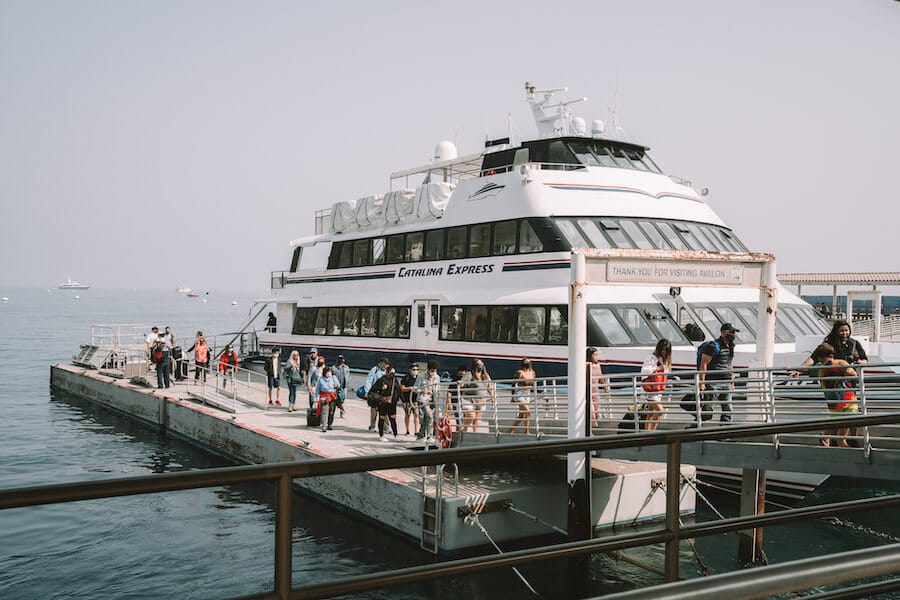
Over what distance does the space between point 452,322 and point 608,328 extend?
190 inches

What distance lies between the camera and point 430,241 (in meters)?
20.4

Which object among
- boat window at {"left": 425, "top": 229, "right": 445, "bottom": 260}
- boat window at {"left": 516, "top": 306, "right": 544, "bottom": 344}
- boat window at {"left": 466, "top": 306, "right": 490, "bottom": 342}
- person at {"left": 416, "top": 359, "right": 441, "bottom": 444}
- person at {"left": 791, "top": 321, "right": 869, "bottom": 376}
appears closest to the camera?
person at {"left": 791, "top": 321, "right": 869, "bottom": 376}

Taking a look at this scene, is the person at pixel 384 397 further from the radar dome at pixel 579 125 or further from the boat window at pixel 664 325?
the radar dome at pixel 579 125

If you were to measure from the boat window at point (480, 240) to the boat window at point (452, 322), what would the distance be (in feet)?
4.73

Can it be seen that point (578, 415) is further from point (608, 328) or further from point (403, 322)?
point (403, 322)

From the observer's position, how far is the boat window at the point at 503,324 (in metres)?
17.3

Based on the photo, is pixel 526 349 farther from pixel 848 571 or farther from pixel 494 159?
pixel 848 571

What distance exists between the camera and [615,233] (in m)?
17.4

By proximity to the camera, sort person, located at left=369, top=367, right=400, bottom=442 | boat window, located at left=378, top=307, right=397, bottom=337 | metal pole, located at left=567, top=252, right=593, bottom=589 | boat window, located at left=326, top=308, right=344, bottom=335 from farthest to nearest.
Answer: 1. boat window, located at left=326, top=308, right=344, bottom=335
2. boat window, located at left=378, top=307, right=397, bottom=337
3. person, located at left=369, top=367, right=400, bottom=442
4. metal pole, located at left=567, top=252, right=593, bottom=589

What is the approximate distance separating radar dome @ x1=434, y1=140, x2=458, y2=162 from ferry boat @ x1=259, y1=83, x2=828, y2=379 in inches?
7.7

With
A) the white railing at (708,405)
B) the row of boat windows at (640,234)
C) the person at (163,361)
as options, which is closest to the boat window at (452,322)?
the row of boat windows at (640,234)

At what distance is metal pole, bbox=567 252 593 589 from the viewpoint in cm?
1088

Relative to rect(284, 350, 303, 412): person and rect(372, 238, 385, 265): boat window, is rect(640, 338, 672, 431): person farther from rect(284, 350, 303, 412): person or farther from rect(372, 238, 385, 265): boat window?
rect(372, 238, 385, 265): boat window

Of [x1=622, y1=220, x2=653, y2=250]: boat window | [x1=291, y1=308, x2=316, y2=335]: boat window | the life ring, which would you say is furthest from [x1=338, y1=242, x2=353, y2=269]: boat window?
the life ring
